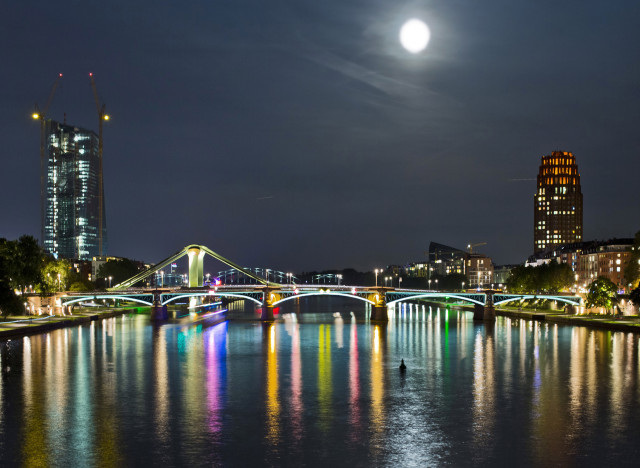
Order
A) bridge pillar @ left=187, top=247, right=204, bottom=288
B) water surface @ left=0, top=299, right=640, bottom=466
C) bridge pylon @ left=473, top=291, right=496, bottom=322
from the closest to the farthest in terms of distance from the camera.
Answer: water surface @ left=0, top=299, right=640, bottom=466 → bridge pylon @ left=473, top=291, right=496, bottom=322 → bridge pillar @ left=187, top=247, right=204, bottom=288

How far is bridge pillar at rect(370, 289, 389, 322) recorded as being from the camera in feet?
383

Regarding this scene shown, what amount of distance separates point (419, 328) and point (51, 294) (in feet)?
174

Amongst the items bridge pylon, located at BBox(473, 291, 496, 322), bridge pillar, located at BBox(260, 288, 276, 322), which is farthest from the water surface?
bridge pylon, located at BBox(473, 291, 496, 322)

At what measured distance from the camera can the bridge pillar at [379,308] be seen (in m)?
117

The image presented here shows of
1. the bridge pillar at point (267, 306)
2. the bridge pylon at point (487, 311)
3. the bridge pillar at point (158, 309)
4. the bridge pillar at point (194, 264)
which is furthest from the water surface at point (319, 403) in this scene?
the bridge pillar at point (194, 264)

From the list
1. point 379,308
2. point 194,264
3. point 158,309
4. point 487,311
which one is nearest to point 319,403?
point 379,308

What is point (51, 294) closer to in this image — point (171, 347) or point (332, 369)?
point (171, 347)

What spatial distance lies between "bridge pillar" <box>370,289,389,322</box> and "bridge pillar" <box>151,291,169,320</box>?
31976mm

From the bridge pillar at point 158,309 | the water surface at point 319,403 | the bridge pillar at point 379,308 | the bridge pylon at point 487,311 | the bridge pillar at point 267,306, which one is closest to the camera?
the water surface at point 319,403

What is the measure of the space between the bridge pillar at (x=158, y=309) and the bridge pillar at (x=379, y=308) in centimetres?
3198

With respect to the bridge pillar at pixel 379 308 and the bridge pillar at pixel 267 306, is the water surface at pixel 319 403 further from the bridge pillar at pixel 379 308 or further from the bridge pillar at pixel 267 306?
the bridge pillar at pixel 267 306

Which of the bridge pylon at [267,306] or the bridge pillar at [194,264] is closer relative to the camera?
the bridge pylon at [267,306]

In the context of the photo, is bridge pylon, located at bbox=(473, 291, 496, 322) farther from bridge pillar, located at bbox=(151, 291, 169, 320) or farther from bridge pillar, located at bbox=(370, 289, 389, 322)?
bridge pillar, located at bbox=(151, 291, 169, 320)

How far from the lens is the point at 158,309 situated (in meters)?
119
